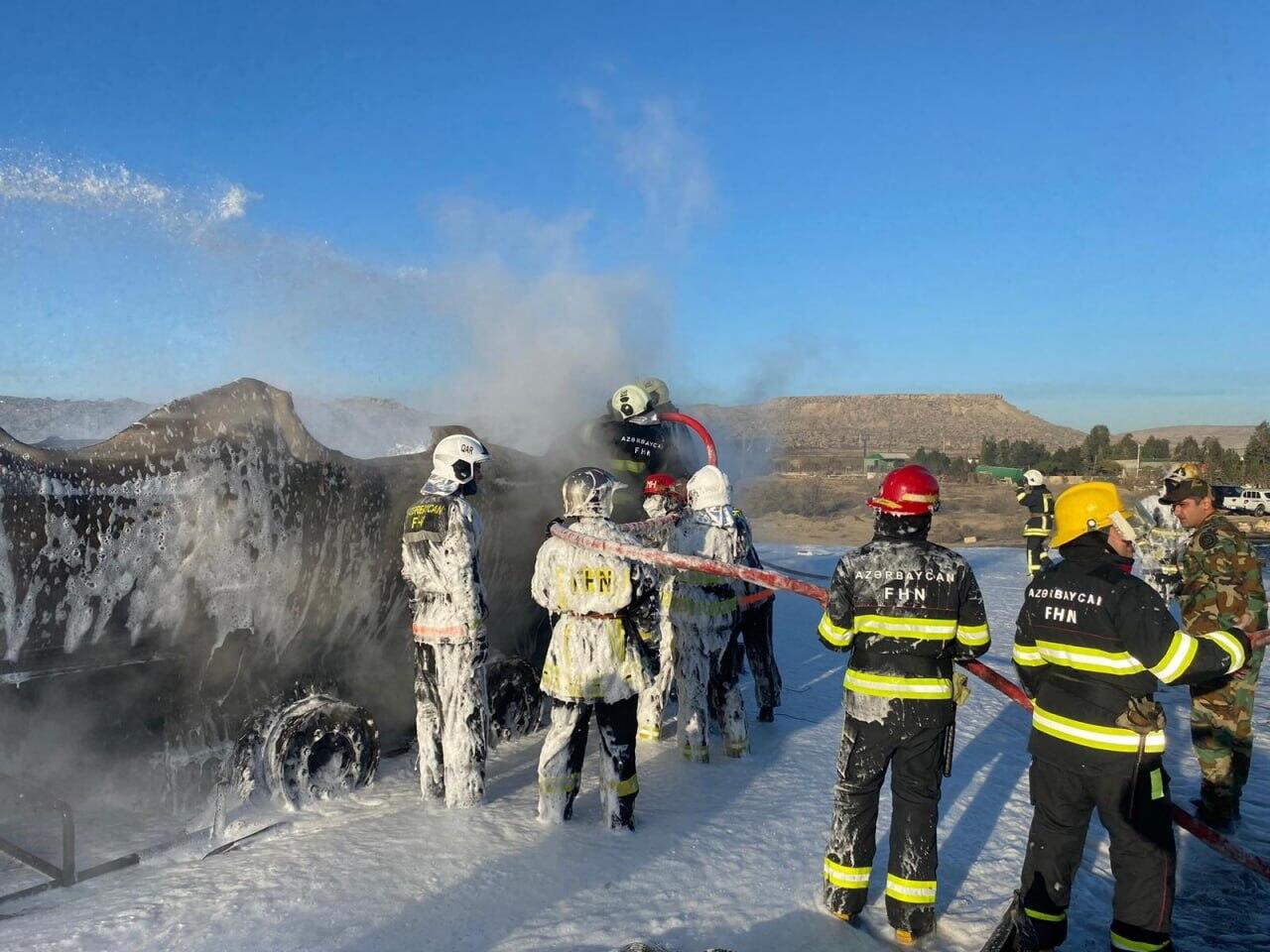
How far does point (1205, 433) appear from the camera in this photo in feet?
374

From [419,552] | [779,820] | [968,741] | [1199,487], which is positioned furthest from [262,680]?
[1199,487]

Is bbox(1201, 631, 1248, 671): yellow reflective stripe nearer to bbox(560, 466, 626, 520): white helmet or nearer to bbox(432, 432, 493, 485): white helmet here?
bbox(560, 466, 626, 520): white helmet

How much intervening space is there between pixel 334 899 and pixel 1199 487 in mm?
5054

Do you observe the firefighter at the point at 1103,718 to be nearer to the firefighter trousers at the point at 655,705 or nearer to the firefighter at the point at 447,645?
the firefighter at the point at 447,645

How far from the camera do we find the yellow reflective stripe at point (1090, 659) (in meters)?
3.29

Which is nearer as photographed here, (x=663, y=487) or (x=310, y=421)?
(x=663, y=487)

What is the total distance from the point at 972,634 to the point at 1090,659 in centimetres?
44

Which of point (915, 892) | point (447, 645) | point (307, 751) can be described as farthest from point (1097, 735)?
point (307, 751)

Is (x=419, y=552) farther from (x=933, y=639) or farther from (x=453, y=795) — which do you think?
(x=933, y=639)

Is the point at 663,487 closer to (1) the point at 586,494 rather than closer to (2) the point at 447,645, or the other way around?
(1) the point at 586,494

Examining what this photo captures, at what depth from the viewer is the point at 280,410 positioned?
4449mm

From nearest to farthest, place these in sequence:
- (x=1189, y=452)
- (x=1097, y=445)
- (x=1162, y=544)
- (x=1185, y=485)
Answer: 1. (x=1185, y=485)
2. (x=1162, y=544)
3. (x=1189, y=452)
4. (x=1097, y=445)

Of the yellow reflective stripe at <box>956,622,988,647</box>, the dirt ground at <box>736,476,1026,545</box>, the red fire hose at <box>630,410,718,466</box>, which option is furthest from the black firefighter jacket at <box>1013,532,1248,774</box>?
the dirt ground at <box>736,476,1026,545</box>

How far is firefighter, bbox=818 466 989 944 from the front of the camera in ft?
11.9
